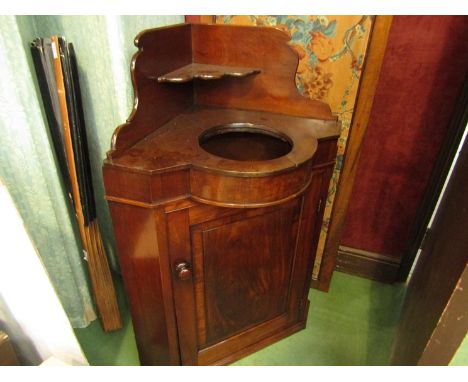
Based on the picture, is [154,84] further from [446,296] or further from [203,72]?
[446,296]

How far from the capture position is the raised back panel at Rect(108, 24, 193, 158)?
0.92m

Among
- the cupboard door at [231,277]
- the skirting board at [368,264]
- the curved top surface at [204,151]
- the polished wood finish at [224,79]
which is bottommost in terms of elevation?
the skirting board at [368,264]

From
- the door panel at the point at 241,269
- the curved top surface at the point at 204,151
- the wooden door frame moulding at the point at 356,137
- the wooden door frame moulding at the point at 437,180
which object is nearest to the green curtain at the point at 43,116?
the curved top surface at the point at 204,151

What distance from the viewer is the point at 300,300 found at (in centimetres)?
147

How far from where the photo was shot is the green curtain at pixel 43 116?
0.98 metres

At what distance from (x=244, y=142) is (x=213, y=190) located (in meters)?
0.31

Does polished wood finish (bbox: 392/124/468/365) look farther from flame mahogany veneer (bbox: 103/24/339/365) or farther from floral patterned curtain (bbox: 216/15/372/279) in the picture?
floral patterned curtain (bbox: 216/15/372/279)

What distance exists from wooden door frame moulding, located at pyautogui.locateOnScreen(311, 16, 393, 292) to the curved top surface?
245 millimetres

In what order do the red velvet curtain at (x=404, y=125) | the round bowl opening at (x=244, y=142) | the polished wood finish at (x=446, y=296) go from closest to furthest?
the polished wood finish at (x=446, y=296) < the round bowl opening at (x=244, y=142) < the red velvet curtain at (x=404, y=125)

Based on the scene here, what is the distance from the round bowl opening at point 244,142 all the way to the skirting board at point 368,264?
92cm

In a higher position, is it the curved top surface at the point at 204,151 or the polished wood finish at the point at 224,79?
the polished wood finish at the point at 224,79

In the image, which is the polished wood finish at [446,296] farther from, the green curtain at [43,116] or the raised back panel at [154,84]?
the green curtain at [43,116]

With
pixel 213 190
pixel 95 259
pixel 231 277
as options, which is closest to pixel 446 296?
pixel 213 190
